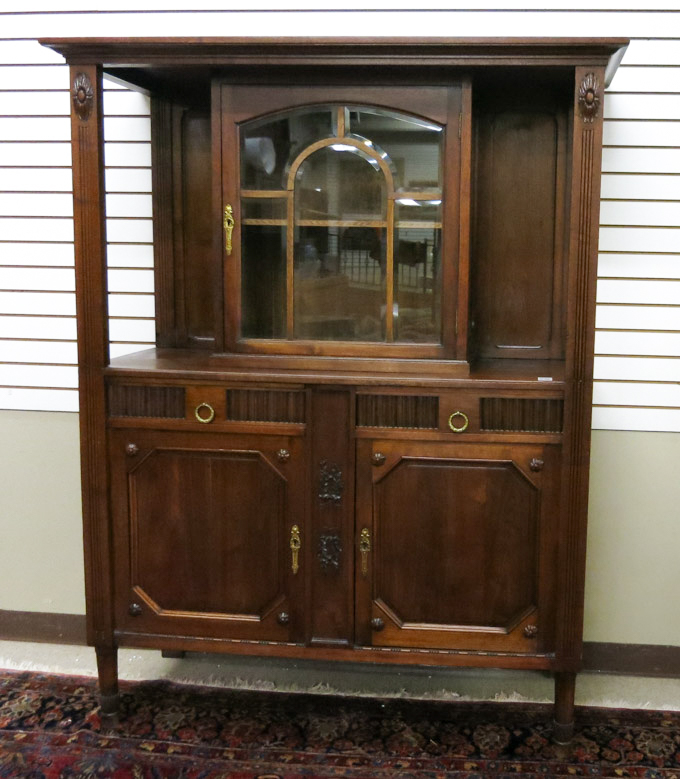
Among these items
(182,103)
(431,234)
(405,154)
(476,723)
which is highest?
(182,103)

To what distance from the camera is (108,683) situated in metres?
2.90

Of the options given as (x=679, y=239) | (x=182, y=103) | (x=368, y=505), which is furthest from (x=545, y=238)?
(x=182, y=103)

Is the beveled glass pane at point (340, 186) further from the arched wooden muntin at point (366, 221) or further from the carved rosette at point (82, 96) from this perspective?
the carved rosette at point (82, 96)

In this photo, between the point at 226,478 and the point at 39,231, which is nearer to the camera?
the point at 226,478

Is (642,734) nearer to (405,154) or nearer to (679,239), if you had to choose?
(679,239)

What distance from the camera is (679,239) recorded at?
121 inches

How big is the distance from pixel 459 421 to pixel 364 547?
0.48 m

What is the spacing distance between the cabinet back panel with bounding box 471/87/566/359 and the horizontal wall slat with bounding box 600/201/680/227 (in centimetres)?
19

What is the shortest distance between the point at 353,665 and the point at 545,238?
1.65 metres

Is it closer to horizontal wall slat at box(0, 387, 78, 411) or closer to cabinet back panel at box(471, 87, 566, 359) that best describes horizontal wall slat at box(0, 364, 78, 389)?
horizontal wall slat at box(0, 387, 78, 411)

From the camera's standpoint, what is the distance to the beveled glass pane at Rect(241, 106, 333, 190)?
8.93 ft
